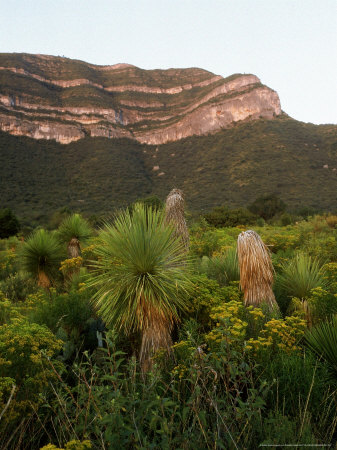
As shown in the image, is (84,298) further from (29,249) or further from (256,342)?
(256,342)

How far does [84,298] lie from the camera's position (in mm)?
5086

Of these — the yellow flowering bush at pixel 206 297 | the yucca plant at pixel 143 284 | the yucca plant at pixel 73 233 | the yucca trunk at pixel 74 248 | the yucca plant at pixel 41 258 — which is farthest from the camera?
the yucca plant at pixel 73 233

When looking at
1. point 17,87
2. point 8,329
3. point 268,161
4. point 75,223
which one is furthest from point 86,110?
point 8,329

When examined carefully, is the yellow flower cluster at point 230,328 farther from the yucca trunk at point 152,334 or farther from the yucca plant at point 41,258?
the yucca plant at point 41,258

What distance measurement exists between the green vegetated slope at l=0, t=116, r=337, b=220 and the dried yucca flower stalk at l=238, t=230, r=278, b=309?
3746 centimetres

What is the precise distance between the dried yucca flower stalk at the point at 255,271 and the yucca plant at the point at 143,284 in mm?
955

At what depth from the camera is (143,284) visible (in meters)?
3.26

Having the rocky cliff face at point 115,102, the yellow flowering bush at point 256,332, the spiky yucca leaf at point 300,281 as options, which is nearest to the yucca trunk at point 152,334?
the yellow flowering bush at point 256,332

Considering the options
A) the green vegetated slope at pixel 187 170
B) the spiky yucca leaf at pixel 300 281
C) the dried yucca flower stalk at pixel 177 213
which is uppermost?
the green vegetated slope at pixel 187 170

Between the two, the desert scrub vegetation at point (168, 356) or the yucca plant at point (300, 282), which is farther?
the yucca plant at point (300, 282)

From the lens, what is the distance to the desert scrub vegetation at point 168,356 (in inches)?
71.1

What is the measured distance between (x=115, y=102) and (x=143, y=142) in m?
30.0

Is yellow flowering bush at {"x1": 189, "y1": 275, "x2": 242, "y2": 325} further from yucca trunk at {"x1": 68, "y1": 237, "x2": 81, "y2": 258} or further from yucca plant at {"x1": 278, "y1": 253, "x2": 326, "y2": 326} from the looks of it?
yucca trunk at {"x1": 68, "y1": 237, "x2": 81, "y2": 258}

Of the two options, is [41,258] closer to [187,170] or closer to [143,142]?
[187,170]
